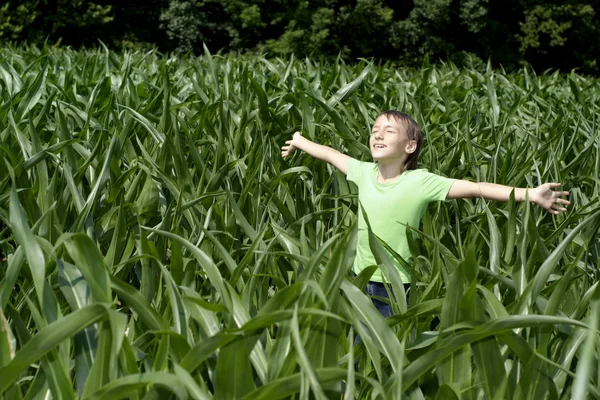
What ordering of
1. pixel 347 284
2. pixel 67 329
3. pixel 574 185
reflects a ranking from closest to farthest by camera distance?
pixel 67 329 < pixel 347 284 < pixel 574 185

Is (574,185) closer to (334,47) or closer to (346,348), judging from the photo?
(346,348)

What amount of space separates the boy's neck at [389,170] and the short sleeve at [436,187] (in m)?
0.13

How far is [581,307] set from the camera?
1462 millimetres

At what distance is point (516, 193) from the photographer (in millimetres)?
2082

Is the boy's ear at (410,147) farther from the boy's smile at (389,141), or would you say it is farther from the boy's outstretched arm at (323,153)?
the boy's outstretched arm at (323,153)

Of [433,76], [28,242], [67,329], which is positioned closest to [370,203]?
[28,242]

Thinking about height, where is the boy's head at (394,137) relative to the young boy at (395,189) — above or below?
above

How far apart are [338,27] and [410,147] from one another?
17923 mm

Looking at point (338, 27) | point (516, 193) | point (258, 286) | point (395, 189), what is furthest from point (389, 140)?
point (338, 27)

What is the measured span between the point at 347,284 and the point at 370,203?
1.00 metres

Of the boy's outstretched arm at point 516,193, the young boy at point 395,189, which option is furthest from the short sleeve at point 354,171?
the boy's outstretched arm at point 516,193

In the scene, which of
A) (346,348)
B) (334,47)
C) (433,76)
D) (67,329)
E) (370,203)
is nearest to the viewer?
(67,329)

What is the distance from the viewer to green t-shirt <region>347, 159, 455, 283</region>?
2.22 meters

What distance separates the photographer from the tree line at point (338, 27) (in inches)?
715
